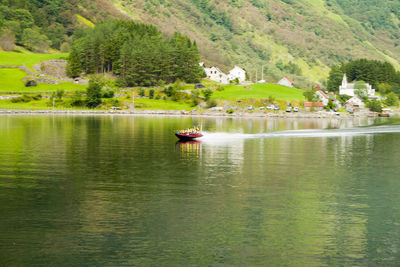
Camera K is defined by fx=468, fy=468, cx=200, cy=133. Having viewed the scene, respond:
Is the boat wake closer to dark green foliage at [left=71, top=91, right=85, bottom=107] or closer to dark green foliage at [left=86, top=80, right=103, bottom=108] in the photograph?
dark green foliage at [left=86, top=80, right=103, bottom=108]

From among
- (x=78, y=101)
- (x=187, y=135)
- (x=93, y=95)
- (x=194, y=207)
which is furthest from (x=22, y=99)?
(x=194, y=207)

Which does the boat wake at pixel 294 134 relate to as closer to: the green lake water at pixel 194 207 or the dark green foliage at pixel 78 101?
the green lake water at pixel 194 207

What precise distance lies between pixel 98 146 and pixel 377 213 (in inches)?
2119

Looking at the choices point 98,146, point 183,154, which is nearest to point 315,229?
point 183,154

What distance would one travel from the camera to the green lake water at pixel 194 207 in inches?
1302

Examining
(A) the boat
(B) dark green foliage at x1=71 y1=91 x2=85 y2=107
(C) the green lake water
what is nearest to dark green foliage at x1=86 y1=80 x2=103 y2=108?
(B) dark green foliage at x1=71 y1=91 x2=85 y2=107

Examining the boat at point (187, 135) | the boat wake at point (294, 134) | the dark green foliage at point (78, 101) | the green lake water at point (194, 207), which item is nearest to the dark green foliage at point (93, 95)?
the dark green foliage at point (78, 101)

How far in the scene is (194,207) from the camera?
43281 millimetres

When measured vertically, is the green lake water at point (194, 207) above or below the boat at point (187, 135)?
below

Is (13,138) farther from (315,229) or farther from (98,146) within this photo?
(315,229)

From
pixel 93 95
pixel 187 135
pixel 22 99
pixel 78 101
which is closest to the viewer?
pixel 187 135

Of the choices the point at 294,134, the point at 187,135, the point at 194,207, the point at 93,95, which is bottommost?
the point at 194,207

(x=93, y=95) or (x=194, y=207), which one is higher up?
(x=93, y=95)

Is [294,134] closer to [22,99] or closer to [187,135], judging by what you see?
[187,135]
